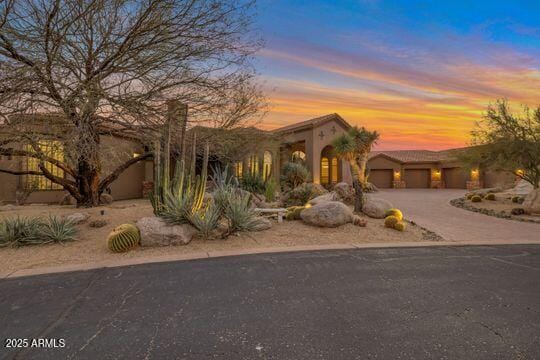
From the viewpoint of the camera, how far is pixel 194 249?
19.5 ft

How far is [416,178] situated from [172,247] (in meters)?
34.0

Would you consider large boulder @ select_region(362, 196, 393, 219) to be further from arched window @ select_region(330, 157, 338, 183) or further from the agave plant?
arched window @ select_region(330, 157, 338, 183)

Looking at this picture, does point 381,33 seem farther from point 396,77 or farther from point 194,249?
point 194,249

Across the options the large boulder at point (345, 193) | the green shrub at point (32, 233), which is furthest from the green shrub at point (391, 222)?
the green shrub at point (32, 233)

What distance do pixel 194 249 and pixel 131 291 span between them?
2237 millimetres

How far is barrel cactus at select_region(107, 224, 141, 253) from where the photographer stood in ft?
18.4

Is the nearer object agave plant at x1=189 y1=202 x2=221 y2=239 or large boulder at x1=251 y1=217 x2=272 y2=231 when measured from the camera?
agave plant at x1=189 y1=202 x2=221 y2=239

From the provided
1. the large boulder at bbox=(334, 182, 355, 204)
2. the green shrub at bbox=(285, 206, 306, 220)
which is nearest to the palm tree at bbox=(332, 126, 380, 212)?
the large boulder at bbox=(334, 182, 355, 204)

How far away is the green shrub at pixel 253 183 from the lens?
13156 millimetres

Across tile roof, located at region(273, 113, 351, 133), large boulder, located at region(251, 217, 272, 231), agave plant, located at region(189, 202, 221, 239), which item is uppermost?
tile roof, located at region(273, 113, 351, 133)

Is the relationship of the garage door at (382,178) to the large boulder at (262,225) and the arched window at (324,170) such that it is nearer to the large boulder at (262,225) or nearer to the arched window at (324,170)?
the arched window at (324,170)

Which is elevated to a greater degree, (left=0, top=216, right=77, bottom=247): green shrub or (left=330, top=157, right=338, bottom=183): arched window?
(left=330, top=157, right=338, bottom=183): arched window

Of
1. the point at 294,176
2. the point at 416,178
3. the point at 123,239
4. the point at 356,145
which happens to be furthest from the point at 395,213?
the point at 416,178

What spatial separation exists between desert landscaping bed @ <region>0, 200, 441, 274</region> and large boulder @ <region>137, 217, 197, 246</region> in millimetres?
141
